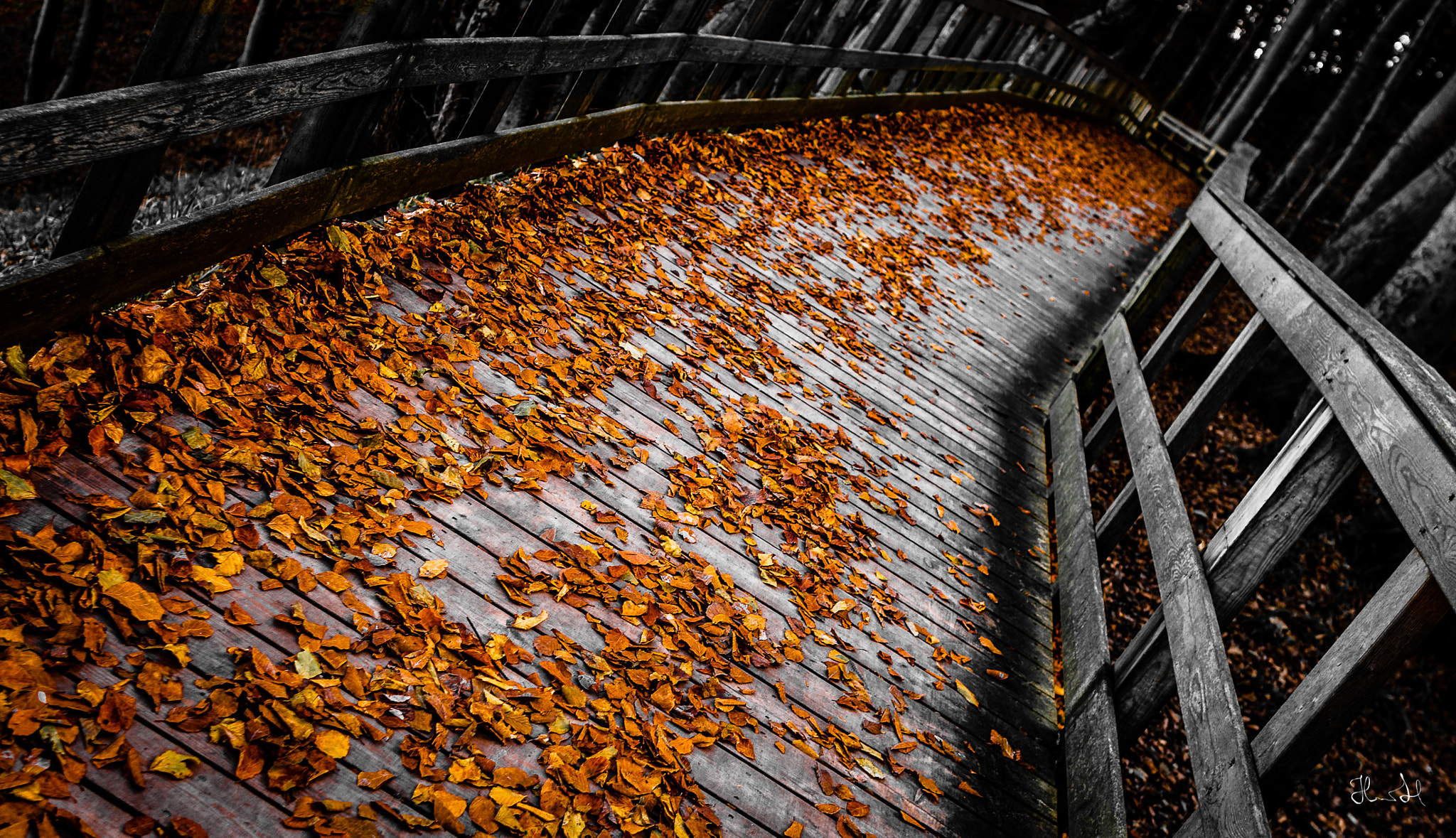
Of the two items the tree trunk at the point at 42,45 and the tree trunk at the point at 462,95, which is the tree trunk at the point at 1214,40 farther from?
the tree trunk at the point at 42,45

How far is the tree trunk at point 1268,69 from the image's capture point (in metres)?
19.9

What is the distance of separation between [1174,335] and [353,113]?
449cm

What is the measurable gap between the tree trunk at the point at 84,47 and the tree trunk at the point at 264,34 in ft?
2.28

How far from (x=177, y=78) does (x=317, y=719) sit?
1.80 m

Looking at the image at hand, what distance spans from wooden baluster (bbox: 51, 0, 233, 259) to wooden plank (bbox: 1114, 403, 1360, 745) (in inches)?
134

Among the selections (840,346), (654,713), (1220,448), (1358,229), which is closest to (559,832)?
(654,713)

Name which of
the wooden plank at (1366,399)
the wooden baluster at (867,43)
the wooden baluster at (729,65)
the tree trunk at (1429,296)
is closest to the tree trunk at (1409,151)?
the tree trunk at (1429,296)

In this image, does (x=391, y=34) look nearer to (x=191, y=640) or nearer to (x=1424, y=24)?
(x=191, y=640)

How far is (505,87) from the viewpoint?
3908 mm

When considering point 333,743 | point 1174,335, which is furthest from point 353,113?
point 1174,335

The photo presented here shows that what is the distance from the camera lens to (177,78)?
2.20m

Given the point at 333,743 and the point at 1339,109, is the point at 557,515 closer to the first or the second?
the point at 333,743

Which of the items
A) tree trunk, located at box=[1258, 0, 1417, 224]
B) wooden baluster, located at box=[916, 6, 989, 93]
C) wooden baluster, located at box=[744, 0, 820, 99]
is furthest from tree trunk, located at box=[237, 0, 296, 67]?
tree trunk, located at box=[1258, 0, 1417, 224]

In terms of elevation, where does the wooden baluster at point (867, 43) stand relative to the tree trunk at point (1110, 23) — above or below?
below
